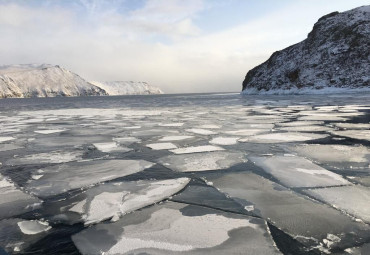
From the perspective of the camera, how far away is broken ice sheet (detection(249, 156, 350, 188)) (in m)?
1.97

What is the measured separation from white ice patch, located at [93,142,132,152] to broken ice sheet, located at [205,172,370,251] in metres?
1.60

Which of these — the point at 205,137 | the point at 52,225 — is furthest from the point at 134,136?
the point at 52,225

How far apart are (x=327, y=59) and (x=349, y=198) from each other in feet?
132

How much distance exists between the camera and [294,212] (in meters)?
1.51

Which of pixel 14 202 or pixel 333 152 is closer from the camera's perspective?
pixel 14 202

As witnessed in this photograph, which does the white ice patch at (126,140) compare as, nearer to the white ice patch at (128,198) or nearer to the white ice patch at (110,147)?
the white ice patch at (110,147)

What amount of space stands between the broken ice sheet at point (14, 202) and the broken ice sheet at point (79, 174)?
88 mm

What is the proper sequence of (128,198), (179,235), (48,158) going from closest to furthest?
(179,235) → (128,198) → (48,158)

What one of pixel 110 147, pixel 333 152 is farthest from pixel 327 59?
pixel 110 147

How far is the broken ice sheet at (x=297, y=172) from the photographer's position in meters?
1.97

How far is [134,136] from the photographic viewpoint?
4.36 metres

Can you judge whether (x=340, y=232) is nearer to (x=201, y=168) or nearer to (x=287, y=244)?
(x=287, y=244)

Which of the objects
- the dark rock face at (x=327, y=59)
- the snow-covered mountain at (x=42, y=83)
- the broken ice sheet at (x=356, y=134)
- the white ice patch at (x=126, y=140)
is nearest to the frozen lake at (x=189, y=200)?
the broken ice sheet at (x=356, y=134)

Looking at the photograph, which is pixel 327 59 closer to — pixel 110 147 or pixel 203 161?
pixel 110 147
